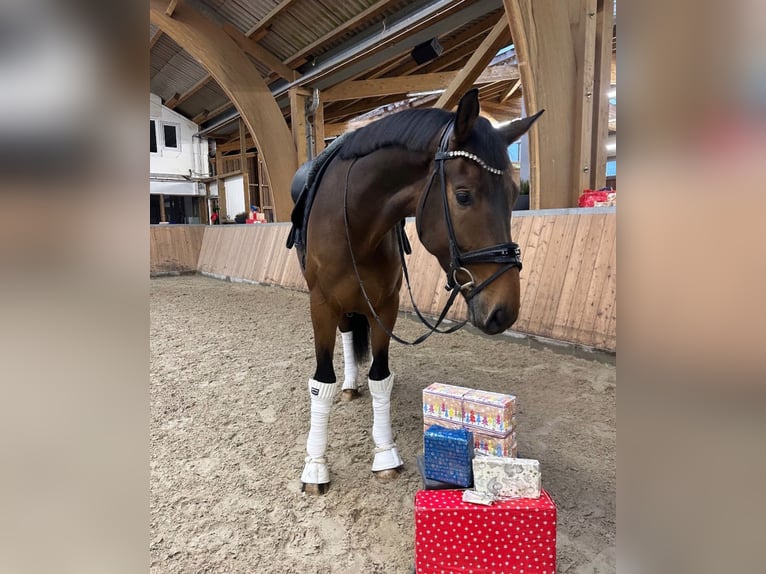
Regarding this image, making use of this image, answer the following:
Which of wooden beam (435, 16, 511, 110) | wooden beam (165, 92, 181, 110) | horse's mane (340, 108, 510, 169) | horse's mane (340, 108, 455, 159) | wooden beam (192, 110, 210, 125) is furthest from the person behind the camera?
wooden beam (192, 110, 210, 125)

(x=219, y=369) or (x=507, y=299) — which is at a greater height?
(x=507, y=299)

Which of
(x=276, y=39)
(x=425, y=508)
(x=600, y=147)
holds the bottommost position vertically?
(x=425, y=508)

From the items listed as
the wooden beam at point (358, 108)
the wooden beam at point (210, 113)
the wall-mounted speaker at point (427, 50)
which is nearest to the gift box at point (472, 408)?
the wall-mounted speaker at point (427, 50)

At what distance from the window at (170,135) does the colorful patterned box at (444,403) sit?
18007 millimetres

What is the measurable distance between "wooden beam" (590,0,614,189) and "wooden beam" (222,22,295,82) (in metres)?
5.98

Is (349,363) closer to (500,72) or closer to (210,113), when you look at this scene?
(500,72)

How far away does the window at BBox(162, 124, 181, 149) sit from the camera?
637 inches

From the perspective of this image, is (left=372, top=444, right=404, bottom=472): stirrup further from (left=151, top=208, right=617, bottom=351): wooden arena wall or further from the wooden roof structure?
the wooden roof structure

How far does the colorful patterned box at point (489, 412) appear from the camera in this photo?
63.1 inches

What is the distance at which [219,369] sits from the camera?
3518 millimetres

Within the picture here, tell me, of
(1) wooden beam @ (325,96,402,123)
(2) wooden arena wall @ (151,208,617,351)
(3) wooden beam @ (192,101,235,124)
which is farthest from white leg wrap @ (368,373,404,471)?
(3) wooden beam @ (192,101,235,124)
